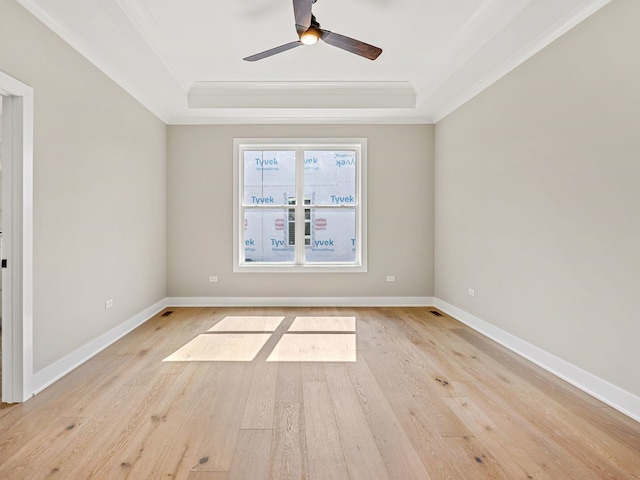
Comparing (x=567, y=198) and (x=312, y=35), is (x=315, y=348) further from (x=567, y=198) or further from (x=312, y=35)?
(x=312, y=35)

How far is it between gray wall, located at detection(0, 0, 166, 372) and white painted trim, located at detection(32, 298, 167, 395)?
2.3 inches

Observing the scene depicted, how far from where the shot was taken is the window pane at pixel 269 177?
5.46 meters

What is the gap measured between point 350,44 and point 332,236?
3003 mm

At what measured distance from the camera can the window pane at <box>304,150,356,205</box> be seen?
217 inches

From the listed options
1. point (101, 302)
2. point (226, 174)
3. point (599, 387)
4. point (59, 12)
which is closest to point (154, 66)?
point (59, 12)

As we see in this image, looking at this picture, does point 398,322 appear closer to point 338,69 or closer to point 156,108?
point 338,69

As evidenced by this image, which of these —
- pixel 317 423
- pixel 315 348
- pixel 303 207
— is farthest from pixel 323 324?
pixel 317 423

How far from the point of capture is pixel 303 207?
18.0 ft

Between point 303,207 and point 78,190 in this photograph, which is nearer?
point 78,190

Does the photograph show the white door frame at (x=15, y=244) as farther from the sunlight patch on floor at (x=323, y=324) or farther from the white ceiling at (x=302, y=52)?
the sunlight patch on floor at (x=323, y=324)

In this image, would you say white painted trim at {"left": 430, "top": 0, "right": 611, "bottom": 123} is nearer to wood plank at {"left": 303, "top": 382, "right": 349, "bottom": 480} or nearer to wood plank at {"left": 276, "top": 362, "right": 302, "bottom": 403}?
wood plank at {"left": 303, "top": 382, "right": 349, "bottom": 480}

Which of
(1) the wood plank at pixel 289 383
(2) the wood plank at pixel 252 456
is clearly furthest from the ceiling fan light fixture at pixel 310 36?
(2) the wood plank at pixel 252 456

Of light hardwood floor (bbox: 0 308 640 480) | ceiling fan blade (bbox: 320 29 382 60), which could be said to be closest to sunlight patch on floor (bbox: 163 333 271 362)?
light hardwood floor (bbox: 0 308 640 480)

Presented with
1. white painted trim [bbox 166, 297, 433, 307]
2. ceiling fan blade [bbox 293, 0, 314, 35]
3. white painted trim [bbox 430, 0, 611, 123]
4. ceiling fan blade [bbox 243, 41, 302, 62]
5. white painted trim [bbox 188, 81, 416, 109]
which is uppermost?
white painted trim [bbox 188, 81, 416, 109]
